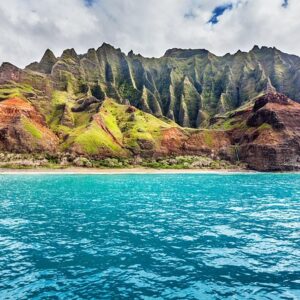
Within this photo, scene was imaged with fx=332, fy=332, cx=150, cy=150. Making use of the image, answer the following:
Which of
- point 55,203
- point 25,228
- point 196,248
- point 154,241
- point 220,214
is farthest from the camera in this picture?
point 55,203

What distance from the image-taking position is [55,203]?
63.0 meters

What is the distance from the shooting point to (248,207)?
5838cm

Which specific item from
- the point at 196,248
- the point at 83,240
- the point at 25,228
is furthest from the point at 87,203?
the point at 196,248

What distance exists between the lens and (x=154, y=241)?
111 feet

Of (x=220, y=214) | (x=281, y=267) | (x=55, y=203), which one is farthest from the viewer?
(x=55, y=203)

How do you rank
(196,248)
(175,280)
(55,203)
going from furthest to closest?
(55,203)
(196,248)
(175,280)

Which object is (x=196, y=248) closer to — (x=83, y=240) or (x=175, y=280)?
(x=175, y=280)

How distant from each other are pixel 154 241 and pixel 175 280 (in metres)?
10.7

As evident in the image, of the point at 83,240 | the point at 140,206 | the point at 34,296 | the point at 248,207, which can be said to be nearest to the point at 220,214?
the point at 248,207

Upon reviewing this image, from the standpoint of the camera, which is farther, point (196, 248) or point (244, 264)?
point (196, 248)

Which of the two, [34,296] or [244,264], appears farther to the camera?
[244,264]

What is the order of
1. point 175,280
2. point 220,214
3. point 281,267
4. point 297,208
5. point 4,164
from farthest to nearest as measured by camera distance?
point 4,164 → point 297,208 → point 220,214 → point 281,267 → point 175,280

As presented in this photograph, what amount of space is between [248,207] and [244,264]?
33.2m

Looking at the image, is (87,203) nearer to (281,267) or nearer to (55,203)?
(55,203)
